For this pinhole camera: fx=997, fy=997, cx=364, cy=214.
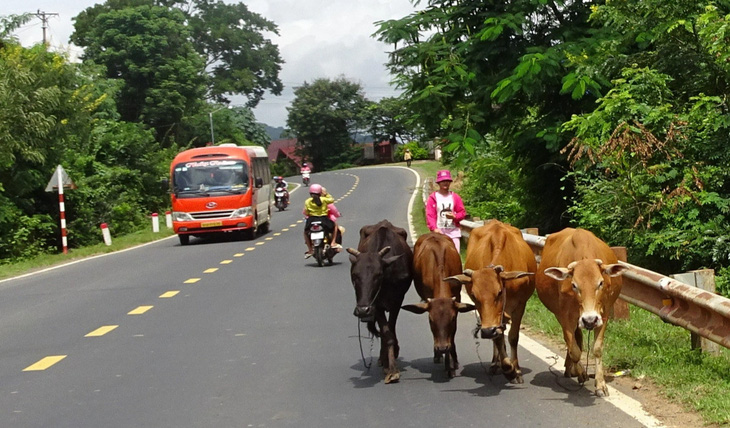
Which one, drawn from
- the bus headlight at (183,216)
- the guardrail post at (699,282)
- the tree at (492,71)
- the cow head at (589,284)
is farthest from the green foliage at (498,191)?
the cow head at (589,284)

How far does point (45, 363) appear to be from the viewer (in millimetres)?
9398

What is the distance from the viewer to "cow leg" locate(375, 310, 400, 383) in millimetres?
7973

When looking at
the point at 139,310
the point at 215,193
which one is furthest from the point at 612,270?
the point at 215,193

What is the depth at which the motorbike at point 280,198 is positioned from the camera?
4388 centimetres

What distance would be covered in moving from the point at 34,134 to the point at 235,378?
21055mm

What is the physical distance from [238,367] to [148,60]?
55928mm

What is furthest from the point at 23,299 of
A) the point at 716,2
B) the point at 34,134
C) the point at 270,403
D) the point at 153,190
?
the point at 153,190

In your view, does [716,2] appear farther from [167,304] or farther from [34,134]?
[34,134]

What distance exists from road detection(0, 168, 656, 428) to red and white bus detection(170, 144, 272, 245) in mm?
9981

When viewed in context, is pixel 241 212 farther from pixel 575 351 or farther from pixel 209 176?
pixel 575 351

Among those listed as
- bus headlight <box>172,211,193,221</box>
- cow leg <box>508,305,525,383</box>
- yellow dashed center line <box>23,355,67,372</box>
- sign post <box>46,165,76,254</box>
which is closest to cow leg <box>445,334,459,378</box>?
cow leg <box>508,305,525,383</box>

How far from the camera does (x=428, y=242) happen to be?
847 cm

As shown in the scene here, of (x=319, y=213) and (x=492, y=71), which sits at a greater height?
(x=492, y=71)

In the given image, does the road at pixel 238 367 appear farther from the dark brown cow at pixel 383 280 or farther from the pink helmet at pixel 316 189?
the pink helmet at pixel 316 189
